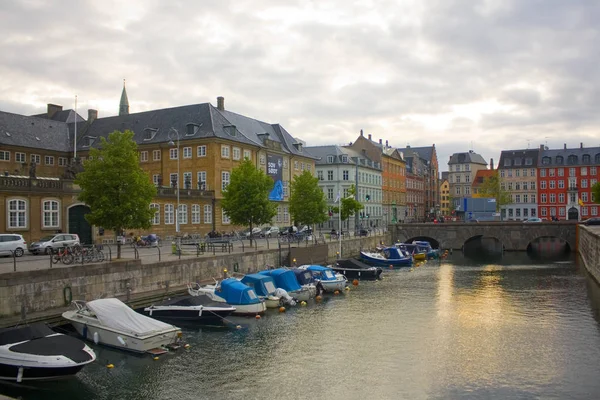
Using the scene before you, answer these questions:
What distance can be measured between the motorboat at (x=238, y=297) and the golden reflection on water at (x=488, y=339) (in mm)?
10281

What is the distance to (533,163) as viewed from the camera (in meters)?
128

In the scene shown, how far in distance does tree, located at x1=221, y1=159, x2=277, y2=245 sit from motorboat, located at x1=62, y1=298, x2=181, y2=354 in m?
25.8

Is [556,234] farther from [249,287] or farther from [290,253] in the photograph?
[249,287]

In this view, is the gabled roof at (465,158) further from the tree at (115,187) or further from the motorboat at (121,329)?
the motorboat at (121,329)

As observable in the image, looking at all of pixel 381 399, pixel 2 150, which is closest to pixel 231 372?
pixel 381 399

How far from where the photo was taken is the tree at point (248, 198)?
51062 mm

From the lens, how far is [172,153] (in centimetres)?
7156

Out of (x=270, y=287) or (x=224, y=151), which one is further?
(x=224, y=151)

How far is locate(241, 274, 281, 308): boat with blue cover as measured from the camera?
34.6 m

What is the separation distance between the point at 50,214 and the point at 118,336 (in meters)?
27.0

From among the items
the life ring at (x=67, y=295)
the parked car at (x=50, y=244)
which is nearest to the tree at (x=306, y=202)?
the parked car at (x=50, y=244)

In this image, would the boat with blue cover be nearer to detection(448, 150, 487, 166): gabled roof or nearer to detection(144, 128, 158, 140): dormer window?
detection(144, 128, 158, 140): dormer window

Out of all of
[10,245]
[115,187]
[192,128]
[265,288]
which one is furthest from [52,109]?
[265,288]

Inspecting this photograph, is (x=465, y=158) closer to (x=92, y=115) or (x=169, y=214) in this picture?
(x=92, y=115)
